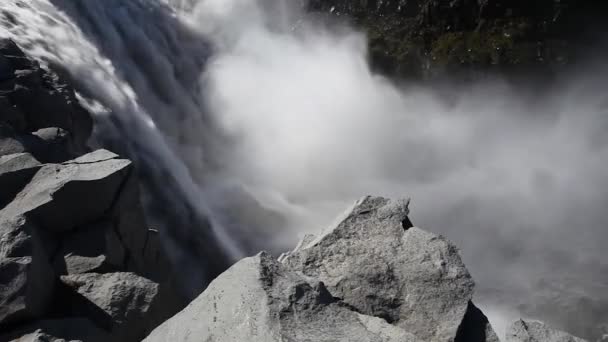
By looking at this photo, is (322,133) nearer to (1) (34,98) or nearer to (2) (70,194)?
(1) (34,98)

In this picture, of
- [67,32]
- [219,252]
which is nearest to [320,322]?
[219,252]

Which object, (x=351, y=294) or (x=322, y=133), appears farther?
(x=322, y=133)

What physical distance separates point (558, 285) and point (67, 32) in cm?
1860

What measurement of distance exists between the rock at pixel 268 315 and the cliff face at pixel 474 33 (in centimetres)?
2289

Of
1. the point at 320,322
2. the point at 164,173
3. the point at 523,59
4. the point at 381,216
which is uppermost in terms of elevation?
the point at 523,59

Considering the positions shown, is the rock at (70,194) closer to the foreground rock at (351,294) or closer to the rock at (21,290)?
the rock at (21,290)

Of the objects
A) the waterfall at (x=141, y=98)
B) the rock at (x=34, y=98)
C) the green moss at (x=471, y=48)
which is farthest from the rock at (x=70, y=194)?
the green moss at (x=471, y=48)

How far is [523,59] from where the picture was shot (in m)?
24.4

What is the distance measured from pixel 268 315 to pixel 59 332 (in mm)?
3224

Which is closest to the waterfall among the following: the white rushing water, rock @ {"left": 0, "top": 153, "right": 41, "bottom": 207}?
the white rushing water

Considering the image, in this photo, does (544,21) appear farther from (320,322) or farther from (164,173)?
(320,322)

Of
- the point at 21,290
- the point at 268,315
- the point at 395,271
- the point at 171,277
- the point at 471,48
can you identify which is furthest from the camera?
the point at 471,48

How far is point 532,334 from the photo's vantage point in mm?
5410

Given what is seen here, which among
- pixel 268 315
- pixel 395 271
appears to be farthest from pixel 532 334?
pixel 268 315
